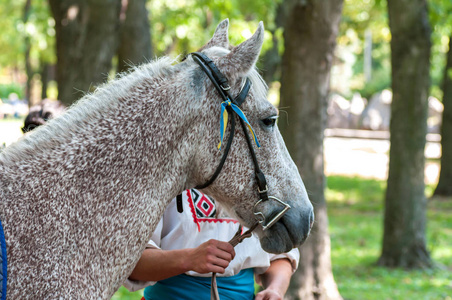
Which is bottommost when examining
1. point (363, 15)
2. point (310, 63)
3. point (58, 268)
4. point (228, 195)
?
point (58, 268)

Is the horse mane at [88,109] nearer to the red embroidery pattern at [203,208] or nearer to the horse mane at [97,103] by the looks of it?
the horse mane at [97,103]

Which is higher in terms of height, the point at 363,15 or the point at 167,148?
the point at 363,15

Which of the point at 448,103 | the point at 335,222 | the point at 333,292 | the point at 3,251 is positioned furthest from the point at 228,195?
the point at 448,103

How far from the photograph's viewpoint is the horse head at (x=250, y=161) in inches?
87.4

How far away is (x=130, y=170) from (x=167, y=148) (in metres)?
0.17

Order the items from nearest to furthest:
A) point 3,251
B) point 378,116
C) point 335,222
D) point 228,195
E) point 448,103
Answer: point 3,251
point 228,195
point 335,222
point 448,103
point 378,116

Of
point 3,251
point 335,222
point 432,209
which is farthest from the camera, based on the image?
point 432,209

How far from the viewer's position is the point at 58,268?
6.35 ft

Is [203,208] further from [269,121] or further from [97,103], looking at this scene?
[97,103]

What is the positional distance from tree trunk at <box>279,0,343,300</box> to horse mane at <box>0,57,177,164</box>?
3787 millimetres

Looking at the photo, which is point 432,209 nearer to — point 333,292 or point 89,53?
point 333,292

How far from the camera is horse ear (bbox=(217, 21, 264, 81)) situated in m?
2.20

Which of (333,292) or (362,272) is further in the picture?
(362,272)

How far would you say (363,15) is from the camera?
21.1m
